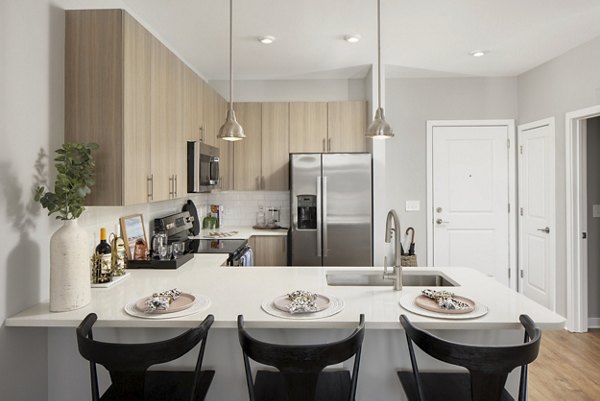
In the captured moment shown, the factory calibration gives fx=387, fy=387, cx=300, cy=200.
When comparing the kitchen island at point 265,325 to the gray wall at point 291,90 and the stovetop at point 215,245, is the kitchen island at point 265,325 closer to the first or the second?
the stovetop at point 215,245

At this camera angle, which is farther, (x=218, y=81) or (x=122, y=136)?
(x=218, y=81)

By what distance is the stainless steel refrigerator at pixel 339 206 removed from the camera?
3738 millimetres

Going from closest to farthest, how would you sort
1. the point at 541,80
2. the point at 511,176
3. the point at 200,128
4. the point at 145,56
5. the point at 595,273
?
the point at 145,56 → the point at 200,128 → the point at 595,273 → the point at 541,80 → the point at 511,176

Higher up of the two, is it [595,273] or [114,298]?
[114,298]

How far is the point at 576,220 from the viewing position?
139 inches

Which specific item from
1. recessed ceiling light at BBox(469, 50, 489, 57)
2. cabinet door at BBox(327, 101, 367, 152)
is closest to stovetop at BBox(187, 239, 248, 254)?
cabinet door at BBox(327, 101, 367, 152)

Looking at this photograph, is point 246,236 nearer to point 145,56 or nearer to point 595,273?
point 145,56

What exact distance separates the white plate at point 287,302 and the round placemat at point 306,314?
1cm

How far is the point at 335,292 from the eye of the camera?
6.06 feet

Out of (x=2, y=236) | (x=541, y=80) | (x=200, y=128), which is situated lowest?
(x=2, y=236)

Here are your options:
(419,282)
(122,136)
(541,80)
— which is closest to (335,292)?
(419,282)

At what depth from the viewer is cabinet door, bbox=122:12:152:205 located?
191 centimetres

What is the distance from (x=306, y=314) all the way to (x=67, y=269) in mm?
998

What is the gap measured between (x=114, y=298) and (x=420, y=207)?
3491 millimetres
